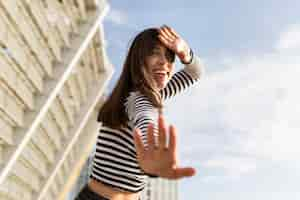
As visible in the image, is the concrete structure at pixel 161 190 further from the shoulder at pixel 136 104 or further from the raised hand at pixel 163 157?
the raised hand at pixel 163 157

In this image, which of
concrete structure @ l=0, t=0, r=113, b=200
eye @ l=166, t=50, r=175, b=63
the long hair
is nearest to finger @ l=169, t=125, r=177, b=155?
the long hair

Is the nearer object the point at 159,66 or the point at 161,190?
the point at 159,66

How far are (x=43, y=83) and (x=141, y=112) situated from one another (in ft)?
27.8

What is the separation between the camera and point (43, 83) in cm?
1001

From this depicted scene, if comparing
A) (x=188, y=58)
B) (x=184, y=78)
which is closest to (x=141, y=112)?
(x=188, y=58)

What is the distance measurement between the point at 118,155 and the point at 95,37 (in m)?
11.8

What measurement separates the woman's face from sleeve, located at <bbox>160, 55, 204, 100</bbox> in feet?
1.65

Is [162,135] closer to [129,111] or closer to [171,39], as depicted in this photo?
[129,111]

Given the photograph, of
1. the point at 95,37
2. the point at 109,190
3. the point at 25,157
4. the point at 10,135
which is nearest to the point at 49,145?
the point at 25,157

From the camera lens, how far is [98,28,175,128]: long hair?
1995mm

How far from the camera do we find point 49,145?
12.5 m

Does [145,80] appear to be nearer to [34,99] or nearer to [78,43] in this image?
[34,99]

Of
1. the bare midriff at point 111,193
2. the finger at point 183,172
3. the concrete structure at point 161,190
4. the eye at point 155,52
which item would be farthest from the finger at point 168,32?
the concrete structure at point 161,190

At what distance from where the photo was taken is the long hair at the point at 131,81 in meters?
2.00
